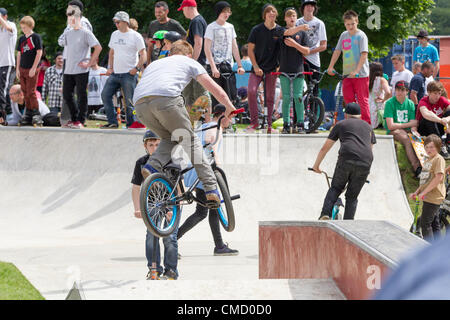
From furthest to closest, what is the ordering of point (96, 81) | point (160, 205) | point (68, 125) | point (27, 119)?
1. point (96, 81)
2. point (27, 119)
3. point (68, 125)
4. point (160, 205)

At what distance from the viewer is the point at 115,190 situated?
31.6 ft

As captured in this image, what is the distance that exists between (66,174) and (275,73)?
3712 millimetres

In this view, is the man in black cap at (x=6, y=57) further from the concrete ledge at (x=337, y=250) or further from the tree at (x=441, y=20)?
the tree at (x=441, y=20)

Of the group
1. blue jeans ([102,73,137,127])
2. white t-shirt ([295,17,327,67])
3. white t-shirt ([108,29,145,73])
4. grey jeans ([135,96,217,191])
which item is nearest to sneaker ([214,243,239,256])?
grey jeans ([135,96,217,191])

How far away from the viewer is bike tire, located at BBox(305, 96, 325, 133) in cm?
1047

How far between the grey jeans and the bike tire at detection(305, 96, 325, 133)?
17.1ft

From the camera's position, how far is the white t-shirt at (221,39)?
9.81m

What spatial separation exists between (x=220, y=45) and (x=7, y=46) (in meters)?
4.02

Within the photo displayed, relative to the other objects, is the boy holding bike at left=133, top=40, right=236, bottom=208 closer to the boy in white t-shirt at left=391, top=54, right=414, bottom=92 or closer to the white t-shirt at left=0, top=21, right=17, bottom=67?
the white t-shirt at left=0, top=21, right=17, bottom=67

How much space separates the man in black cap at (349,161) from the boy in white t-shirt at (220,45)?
9.23ft

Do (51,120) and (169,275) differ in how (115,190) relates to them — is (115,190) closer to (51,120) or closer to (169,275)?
(51,120)

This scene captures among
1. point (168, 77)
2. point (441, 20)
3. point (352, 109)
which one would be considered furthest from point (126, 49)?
point (441, 20)

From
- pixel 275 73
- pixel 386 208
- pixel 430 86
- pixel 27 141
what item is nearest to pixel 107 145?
pixel 27 141

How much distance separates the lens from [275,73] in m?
9.90
